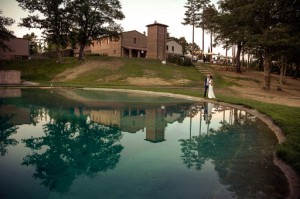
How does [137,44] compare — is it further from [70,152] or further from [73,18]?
[70,152]

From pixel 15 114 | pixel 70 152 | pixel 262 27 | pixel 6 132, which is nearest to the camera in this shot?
pixel 70 152

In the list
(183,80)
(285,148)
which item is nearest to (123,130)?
(285,148)

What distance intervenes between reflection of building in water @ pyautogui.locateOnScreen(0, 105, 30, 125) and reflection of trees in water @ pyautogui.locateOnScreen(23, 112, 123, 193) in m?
2.25

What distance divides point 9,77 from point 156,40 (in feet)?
112

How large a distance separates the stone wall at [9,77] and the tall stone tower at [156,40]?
106 ft

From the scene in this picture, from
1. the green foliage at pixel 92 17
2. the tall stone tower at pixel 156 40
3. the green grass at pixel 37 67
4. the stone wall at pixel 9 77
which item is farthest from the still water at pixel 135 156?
the tall stone tower at pixel 156 40

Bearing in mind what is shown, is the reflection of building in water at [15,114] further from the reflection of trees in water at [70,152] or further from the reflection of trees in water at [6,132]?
the reflection of trees in water at [70,152]

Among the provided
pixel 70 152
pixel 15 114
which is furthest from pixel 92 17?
pixel 70 152

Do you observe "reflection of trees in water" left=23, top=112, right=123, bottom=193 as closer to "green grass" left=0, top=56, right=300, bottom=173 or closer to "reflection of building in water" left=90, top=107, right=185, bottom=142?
"reflection of building in water" left=90, top=107, right=185, bottom=142

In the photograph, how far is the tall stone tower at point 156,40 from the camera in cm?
6012

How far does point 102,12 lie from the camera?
50375 millimetres

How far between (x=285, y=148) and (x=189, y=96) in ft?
53.5

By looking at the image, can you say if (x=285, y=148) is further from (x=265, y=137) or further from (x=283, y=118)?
(x=283, y=118)

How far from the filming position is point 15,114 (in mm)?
16625
